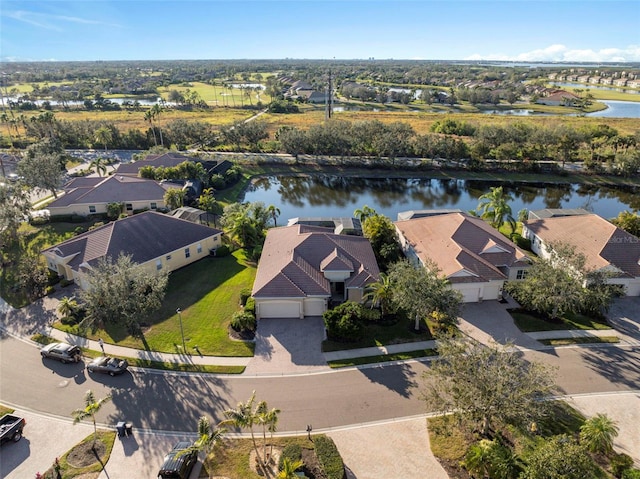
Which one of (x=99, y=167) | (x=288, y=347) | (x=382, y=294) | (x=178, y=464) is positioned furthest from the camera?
(x=99, y=167)

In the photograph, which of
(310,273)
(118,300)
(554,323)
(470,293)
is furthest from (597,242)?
(118,300)

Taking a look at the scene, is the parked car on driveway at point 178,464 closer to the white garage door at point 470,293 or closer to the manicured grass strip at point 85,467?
the manicured grass strip at point 85,467

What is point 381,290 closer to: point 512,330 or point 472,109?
point 512,330

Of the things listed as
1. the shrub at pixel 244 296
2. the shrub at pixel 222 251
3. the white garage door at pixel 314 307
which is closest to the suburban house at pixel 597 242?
A: the white garage door at pixel 314 307

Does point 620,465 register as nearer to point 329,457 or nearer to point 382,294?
point 329,457

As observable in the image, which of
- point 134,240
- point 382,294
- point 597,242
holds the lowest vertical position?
point 382,294

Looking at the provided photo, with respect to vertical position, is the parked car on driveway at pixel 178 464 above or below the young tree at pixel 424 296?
below

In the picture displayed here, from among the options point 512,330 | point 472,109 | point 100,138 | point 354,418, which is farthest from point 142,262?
point 472,109
